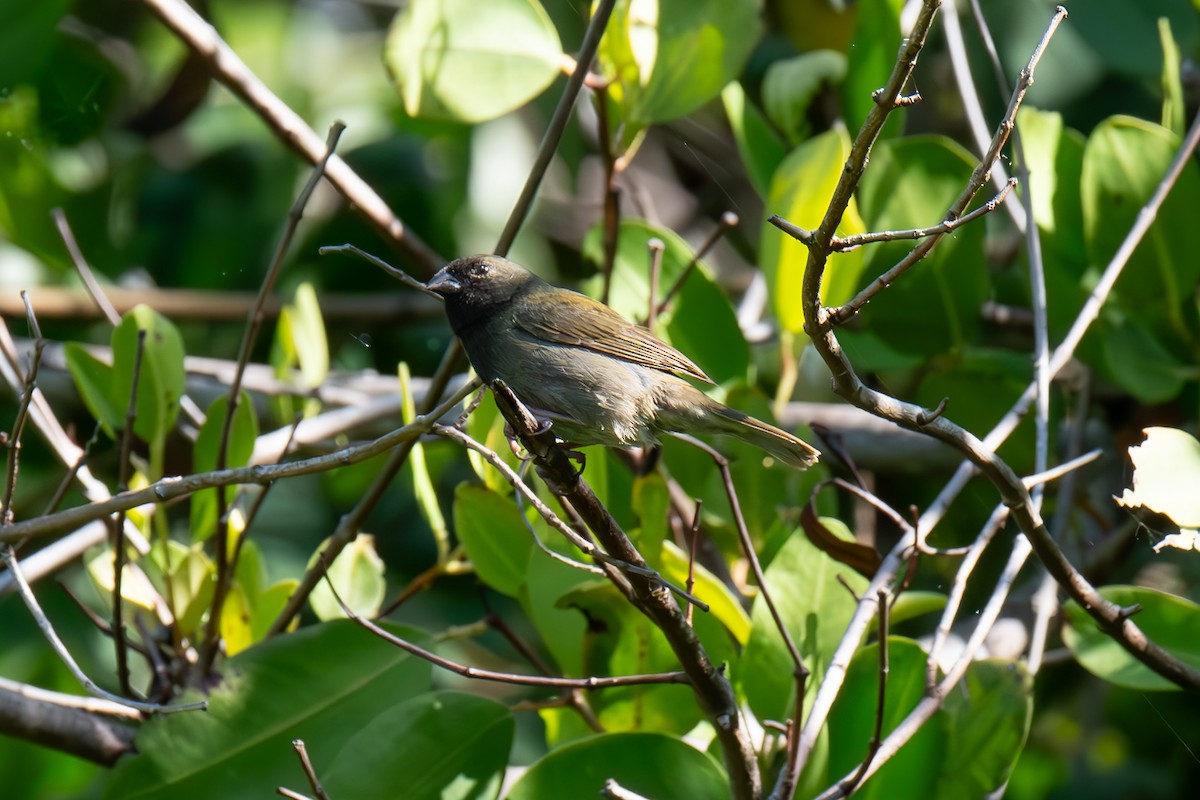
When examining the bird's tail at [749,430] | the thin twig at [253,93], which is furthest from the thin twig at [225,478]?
the thin twig at [253,93]

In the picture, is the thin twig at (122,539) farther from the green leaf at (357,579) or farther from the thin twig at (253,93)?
the thin twig at (253,93)

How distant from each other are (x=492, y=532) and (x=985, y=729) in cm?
118

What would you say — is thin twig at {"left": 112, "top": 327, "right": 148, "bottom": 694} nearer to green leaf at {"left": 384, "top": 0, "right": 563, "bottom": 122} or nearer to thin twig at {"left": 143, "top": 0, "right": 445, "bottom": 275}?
thin twig at {"left": 143, "top": 0, "right": 445, "bottom": 275}

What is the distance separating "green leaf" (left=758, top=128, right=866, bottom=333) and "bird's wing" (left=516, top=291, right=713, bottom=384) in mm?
354

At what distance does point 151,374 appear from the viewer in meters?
3.06

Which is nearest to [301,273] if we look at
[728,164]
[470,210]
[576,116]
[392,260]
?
[392,260]

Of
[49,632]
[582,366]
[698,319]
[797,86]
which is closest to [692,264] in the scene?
[698,319]

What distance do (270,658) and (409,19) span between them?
5.57 ft

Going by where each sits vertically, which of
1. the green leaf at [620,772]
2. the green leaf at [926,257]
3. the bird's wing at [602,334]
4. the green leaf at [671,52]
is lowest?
the green leaf at [620,772]

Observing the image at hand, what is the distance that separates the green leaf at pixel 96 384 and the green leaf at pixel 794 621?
1645mm

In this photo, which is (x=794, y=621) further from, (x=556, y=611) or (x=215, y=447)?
(x=215, y=447)

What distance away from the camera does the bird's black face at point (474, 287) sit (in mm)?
3182

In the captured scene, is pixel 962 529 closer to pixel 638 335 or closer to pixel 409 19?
pixel 638 335

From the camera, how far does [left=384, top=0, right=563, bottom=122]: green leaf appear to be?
3281 millimetres
